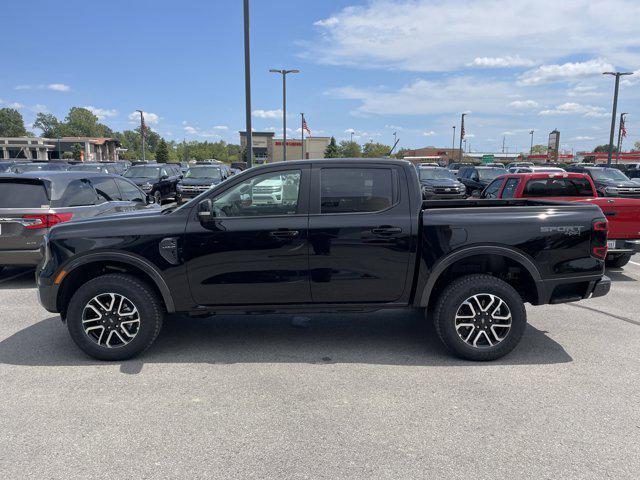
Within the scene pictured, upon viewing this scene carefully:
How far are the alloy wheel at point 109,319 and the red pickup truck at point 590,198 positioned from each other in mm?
6526

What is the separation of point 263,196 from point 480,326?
2.32 meters

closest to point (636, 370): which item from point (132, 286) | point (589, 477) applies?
point (589, 477)

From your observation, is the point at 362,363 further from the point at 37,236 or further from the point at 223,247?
the point at 37,236

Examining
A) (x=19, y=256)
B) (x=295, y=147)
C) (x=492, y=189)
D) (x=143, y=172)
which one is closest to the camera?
(x=19, y=256)

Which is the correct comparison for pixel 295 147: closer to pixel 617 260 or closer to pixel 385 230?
pixel 617 260

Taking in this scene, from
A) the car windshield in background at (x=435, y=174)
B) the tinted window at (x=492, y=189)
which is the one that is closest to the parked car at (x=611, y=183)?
the car windshield in background at (x=435, y=174)

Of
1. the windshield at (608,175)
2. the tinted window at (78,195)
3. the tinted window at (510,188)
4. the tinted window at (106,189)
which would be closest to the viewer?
the tinted window at (78,195)

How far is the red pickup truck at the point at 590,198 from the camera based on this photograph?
7.02 meters

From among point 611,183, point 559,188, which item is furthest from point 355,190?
point 611,183

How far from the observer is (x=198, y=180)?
19453 mm

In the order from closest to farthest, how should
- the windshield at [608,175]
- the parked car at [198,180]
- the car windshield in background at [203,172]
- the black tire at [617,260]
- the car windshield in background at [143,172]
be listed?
the black tire at [617,260] < the windshield at [608,175] < the parked car at [198,180] < the car windshield in background at [203,172] < the car windshield in background at [143,172]

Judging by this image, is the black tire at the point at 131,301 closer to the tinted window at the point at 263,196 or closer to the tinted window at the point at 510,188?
the tinted window at the point at 263,196

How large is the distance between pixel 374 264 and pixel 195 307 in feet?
5.60

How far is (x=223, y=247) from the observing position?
4.28 metres
